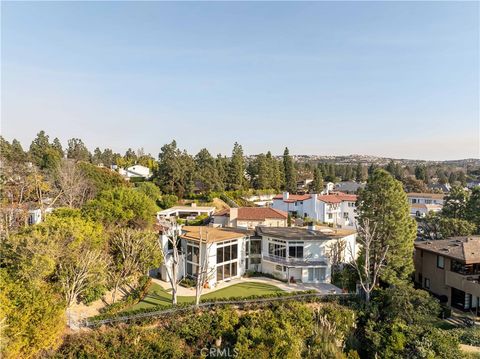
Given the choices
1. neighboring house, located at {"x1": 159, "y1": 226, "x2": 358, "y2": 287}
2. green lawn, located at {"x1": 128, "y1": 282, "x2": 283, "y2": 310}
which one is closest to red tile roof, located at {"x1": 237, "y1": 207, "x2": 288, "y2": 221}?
neighboring house, located at {"x1": 159, "y1": 226, "x2": 358, "y2": 287}

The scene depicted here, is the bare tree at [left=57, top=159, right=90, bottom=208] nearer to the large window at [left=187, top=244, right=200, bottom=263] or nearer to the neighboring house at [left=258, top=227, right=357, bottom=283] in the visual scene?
the large window at [left=187, top=244, right=200, bottom=263]

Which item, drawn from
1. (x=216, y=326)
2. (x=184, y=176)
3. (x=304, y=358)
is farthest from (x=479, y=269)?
(x=184, y=176)

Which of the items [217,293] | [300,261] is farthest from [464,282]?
[217,293]

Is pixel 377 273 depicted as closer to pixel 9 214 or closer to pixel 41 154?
pixel 9 214

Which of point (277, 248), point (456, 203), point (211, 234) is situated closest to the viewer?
point (211, 234)

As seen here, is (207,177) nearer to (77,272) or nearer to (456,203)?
(456,203)

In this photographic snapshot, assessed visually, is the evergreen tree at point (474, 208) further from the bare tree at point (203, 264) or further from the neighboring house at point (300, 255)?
the bare tree at point (203, 264)
